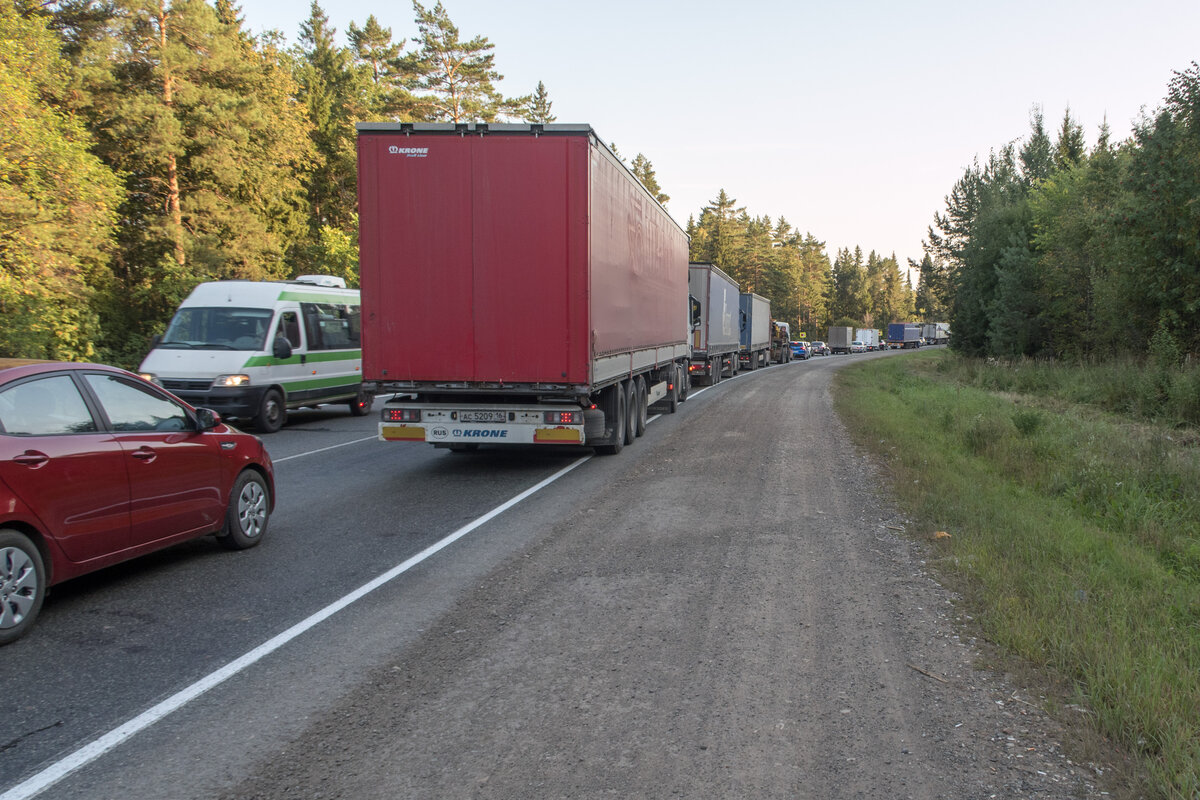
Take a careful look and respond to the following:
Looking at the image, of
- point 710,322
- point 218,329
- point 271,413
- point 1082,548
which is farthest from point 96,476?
point 710,322

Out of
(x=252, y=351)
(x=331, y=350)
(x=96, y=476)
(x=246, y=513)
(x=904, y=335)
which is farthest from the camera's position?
(x=904, y=335)

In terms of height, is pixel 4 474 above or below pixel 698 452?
above

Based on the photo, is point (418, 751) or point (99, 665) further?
point (99, 665)

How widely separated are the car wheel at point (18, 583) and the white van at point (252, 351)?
9265 millimetres

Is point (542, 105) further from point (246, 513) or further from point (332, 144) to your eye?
point (246, 513)

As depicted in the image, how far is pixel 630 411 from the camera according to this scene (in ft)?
43.6

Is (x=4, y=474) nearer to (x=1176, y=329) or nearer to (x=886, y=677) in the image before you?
(x=886, y=677)

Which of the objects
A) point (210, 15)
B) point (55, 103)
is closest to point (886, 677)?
point (55, 103)

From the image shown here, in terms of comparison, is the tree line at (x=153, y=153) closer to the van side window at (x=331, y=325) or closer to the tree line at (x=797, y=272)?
the van side window at (x=331, y=325)

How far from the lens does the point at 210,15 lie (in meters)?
29.4

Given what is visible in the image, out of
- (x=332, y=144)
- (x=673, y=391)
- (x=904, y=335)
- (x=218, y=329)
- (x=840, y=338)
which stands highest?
(x=332, y=144)

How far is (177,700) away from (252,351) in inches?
454

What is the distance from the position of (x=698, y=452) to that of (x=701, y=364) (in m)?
15.4

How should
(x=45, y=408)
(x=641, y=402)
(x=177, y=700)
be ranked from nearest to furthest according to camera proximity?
1. (x=177, y=700)
2. (x=45, y=408)
3. (x=641, y=402)
